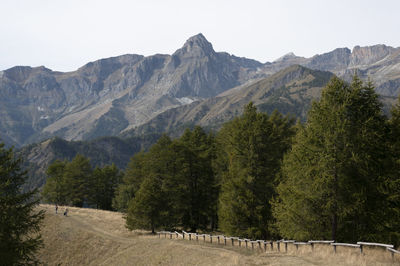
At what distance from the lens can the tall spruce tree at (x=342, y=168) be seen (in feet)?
64.8

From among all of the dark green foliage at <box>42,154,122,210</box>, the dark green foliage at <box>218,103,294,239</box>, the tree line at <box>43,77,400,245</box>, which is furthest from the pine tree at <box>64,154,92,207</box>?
the dark green foliage at <box>218,103,294,239</box>

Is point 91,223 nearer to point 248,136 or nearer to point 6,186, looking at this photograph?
point 6,186

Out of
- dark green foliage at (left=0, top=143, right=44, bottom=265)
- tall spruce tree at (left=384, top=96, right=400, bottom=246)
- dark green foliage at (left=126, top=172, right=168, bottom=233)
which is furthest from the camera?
dark green foliage at (left=126, top=172, right=168, bottom=233)

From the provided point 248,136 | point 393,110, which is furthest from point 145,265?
point 393,110

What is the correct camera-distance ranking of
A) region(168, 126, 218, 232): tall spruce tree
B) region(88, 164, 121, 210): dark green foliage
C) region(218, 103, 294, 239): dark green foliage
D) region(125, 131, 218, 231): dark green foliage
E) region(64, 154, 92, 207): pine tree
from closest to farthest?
region(218, 103, 294, 239): dark green foliage
region(125, 131, 218, 231): dark green foliage
region(168, 126, 218, 232): tall spruce tree
region(64, 154, 92, 207): pine tree
region(88, 164, 121, 210): dark green foliage

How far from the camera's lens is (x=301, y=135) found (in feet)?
72.8

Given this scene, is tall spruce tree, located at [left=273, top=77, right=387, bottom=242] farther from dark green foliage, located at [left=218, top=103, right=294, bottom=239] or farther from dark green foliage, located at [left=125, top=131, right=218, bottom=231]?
dark green foliage, located at [left=125, top=131, right=218, bottom=231]

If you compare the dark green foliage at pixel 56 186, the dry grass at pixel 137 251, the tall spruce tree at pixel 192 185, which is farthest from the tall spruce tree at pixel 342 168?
Answer: the dark green foliage at pixel 56 186

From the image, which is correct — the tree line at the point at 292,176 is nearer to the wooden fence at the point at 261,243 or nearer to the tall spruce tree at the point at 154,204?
the tall spruce tree at the point at 154,204

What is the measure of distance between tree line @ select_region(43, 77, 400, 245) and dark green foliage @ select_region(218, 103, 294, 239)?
9 centimetres

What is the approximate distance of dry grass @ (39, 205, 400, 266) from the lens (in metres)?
18.9

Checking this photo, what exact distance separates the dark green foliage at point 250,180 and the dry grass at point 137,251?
2.66 metres

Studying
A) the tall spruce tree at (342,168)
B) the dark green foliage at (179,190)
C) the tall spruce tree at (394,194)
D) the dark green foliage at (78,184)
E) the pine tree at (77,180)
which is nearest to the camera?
the tall spruce tree at (394,194)

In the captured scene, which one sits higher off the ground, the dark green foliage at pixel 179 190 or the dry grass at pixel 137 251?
the dark green foliage at pixel 179 190
